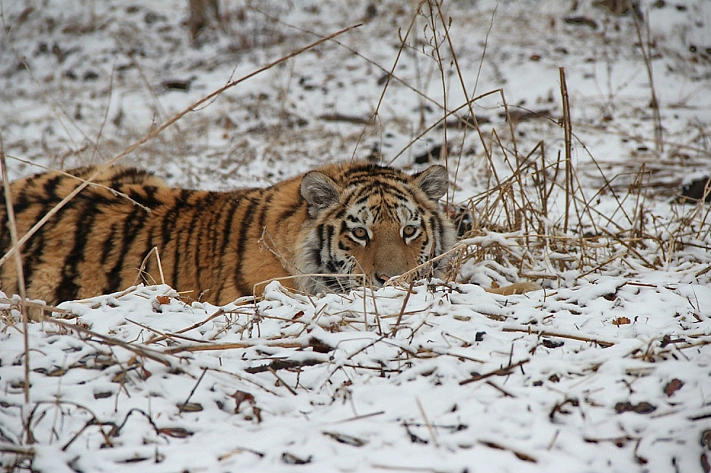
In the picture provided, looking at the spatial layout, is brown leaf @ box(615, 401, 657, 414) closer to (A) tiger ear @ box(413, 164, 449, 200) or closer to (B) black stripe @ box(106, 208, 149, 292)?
(A) tiger ear @ box(413, 164, 449, 200)

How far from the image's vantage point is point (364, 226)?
10.8ft

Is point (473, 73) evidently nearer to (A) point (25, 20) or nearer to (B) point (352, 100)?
(B) point (352, 100)

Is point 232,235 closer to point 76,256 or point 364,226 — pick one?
point 364,226

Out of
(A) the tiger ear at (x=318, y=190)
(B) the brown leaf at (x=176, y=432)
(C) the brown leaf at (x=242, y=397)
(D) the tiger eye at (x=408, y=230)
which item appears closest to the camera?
(B) the brown leaf at (x=176, y=432)

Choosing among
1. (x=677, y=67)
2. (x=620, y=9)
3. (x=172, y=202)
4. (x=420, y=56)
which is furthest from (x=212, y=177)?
(x=620, y=9)

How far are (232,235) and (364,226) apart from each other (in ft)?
2.43

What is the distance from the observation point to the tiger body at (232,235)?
328 centimetres

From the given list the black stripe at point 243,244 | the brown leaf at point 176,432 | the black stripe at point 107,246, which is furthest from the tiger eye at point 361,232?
the brown leaf at point 176,432

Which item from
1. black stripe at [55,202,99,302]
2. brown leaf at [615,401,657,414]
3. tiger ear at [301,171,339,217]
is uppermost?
tiger ear at [301,171,339,217]

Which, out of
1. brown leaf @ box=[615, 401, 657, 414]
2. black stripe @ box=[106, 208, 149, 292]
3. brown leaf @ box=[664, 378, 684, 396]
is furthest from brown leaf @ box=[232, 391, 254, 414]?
black stripe @ box=[106, 208, 149, 292]

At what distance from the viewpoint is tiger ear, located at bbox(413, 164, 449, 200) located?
11.2 feet

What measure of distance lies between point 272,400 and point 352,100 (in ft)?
23.5

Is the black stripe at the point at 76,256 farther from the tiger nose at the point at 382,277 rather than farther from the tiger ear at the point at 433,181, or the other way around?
the tiger ear at the point at 433,181

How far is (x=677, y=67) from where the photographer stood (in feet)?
27.1
